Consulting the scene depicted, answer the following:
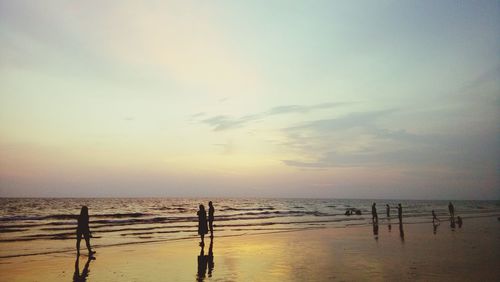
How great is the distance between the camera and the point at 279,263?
1497 centimetres

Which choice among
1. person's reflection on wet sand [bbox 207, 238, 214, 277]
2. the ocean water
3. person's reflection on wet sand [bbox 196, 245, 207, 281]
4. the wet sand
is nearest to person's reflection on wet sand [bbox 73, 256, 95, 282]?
the wet sand

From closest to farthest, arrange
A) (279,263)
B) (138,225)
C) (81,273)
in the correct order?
(81,273), (279,263), (138,225)

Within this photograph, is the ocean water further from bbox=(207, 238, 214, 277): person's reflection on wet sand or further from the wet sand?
bbox=(207, 238, 214, 277): person's reflection on wet sand

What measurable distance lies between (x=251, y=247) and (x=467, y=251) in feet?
34.9

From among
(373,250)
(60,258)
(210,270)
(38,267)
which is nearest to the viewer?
(210,270)

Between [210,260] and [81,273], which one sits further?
[210,260]

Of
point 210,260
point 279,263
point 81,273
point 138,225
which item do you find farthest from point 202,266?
point 138,225

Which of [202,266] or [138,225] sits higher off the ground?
[202,266]

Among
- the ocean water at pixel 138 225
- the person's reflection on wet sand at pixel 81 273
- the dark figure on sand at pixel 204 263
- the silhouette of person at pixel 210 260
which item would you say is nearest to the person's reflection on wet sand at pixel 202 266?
the dark figure on sand at pixel 204 263

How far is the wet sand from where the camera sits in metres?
12.5

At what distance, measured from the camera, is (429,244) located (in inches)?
822

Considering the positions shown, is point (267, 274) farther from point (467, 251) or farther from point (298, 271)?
point (467, 251)

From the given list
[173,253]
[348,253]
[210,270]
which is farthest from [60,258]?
[348,253]

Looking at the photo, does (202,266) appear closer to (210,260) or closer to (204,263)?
(204,263)
